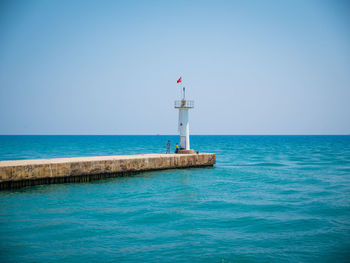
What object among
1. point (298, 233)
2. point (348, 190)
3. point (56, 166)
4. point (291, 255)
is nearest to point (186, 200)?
point (298, 233)

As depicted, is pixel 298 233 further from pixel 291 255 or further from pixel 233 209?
pixel 233 209

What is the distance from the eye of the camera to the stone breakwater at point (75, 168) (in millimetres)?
17375

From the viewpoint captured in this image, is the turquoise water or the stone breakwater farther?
the stone breakwater

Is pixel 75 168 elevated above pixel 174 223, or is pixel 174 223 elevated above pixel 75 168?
pixel 75 168

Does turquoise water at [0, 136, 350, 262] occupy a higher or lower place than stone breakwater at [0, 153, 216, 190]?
lower

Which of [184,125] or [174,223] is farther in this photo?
[184,125]

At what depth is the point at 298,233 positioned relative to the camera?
35.9 ft

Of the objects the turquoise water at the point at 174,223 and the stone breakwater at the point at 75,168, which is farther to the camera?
the stone breakwater at the point at 75,168

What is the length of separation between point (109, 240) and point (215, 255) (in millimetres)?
3426

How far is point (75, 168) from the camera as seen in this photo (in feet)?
65.1

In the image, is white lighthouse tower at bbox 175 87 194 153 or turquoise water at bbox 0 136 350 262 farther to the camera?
white lighthouse tower at bbox 175 87 194 153

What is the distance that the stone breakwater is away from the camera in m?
17.4

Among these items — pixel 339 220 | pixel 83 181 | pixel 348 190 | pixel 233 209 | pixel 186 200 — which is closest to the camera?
pixel 339 220

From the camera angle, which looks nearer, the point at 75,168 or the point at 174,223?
the point at 174,223
